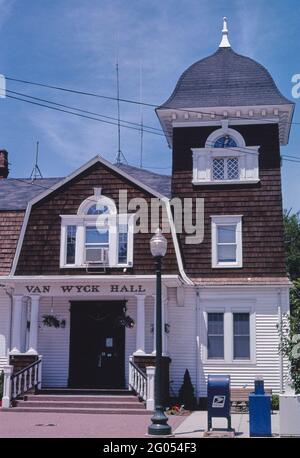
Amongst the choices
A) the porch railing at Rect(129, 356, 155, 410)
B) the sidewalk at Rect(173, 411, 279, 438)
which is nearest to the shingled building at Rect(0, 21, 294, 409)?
the porch railing at Rect(129, 356, 155, 410)

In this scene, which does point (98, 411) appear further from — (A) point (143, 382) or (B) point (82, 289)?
(B) point (82, 289)

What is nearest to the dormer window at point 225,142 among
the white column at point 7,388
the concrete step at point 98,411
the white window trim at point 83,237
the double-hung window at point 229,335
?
the white window trim at point 83,237

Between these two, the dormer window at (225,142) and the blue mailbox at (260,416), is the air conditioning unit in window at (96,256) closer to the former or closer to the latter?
the dormer window at (225,142)

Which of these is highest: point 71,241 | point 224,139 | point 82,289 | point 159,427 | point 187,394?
point 224,139

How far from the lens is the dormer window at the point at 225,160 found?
2383cm

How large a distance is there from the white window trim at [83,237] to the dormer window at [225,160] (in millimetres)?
3171

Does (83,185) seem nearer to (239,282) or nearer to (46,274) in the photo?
(46,274)

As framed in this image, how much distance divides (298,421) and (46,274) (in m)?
11.3

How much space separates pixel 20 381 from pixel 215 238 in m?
8.11

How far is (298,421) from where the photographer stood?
13.7 m

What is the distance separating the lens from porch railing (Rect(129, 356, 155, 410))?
19.9 m

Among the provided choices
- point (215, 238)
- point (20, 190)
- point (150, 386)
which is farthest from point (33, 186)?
point (150, 386)

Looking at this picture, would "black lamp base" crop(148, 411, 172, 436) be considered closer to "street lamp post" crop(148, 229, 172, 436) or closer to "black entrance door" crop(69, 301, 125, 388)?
"street lamp post" crop(148, 229, 172, 436)

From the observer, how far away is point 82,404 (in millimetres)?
20047
